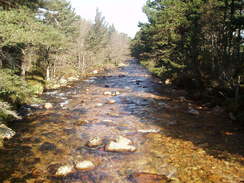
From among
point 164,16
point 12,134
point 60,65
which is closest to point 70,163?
point 12,134

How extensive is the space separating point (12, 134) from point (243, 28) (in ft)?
48.0

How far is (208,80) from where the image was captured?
713 inches

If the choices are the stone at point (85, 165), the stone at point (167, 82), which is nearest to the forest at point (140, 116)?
the stone at point (85, 165)

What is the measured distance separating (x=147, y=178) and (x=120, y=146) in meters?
2.45

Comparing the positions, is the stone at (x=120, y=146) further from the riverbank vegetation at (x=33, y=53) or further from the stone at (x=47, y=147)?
the riverbank vegetation at (x=33, y=53)

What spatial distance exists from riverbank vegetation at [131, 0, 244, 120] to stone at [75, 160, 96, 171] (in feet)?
30.3

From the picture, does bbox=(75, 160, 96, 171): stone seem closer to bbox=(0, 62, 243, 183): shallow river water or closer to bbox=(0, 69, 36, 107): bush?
bbox=(0, 62, 243, 183): shallow river water

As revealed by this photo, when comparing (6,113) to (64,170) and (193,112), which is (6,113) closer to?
(64,170)

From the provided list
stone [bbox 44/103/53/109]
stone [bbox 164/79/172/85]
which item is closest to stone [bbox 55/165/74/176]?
stone [bbox 44/103/53/109]

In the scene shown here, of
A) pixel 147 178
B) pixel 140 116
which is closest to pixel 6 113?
pixel 147 178

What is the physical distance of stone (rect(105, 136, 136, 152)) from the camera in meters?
9.40

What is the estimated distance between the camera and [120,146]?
375 inches

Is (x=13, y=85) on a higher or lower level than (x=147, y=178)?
higher

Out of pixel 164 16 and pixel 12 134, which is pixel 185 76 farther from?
pixel 12 134
